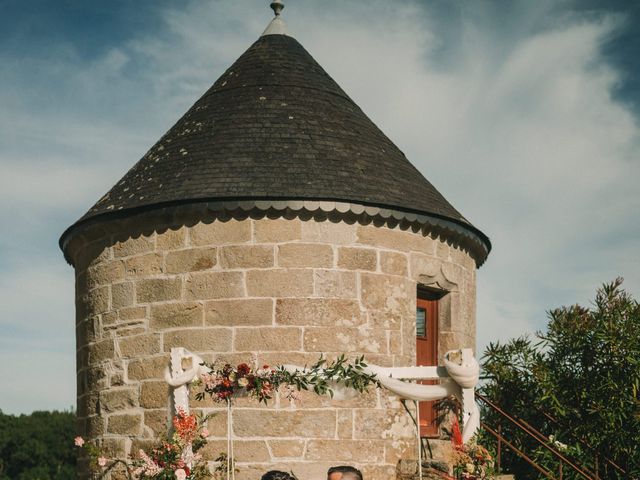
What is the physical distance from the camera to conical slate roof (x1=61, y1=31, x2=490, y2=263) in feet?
32.7

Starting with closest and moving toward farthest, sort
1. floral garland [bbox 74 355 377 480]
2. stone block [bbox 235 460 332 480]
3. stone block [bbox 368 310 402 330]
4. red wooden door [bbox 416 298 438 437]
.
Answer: floral garland [bbox 74 355 377 480] < stone block [bbox 235 460 332 480] < stone block [bbox 368 310 402 330] < red wooden door [bbox 416 298 438 437]

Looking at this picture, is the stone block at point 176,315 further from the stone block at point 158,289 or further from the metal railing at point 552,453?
the metal railing at point 552,453

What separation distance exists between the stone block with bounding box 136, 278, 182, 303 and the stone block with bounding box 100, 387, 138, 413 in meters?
0.98

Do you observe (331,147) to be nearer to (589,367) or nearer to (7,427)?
(589,367)

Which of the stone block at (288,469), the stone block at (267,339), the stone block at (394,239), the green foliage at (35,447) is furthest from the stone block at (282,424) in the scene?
the green foliage at (35,447)

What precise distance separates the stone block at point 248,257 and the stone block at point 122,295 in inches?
46.8

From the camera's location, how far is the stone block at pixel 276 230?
9.77 metres

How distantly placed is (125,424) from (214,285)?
1.82 meters

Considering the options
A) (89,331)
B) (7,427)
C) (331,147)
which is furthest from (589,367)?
(7,427)

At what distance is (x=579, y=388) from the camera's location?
10.7 meters

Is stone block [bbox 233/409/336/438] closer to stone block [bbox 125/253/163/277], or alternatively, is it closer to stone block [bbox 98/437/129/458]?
stone block [bbox 98/437/129/458]

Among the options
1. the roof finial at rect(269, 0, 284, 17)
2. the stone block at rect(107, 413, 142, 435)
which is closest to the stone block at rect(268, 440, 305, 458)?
the stone block at rect(107, 413, 142, 435)

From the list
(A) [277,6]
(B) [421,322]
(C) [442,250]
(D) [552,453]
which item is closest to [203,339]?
(B) [421,322]

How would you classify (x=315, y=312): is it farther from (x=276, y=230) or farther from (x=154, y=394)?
(x=154, y=394)
